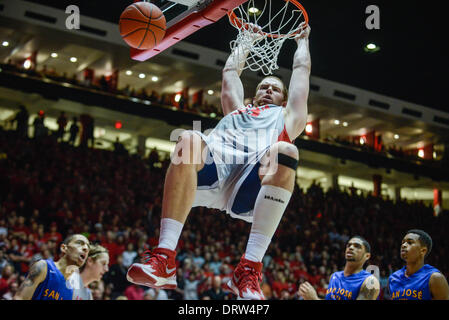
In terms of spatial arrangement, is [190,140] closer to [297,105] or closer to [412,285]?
[297,105]

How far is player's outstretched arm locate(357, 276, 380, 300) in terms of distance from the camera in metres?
4.67

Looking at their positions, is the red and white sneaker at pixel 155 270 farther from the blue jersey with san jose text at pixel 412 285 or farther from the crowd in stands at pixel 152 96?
the crowd in stands at pixel 152 96

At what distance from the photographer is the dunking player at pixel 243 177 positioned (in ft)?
9.32

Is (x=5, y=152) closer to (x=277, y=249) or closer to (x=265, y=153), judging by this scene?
(x=277, y=249)

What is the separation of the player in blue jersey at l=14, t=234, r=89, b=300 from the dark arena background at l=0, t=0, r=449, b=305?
3.08m

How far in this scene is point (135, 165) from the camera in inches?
559

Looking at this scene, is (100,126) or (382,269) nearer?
(382,269)

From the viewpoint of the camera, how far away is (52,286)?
169 inches

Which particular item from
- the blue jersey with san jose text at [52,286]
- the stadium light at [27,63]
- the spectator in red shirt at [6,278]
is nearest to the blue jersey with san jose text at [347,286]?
the blue jersey with san jose text at [52,286]

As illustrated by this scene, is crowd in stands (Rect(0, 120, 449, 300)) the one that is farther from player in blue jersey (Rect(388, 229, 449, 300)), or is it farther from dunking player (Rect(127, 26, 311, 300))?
dunking player (Rect(127, 26, 311, 300))

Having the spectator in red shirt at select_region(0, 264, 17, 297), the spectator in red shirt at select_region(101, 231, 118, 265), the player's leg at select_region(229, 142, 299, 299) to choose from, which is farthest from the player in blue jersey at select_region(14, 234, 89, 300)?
the spectator in red shirt at select_region(101, 231, 118, 265)

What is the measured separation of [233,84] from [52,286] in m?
2.11

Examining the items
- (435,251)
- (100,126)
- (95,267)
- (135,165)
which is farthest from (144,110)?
(95,267)
